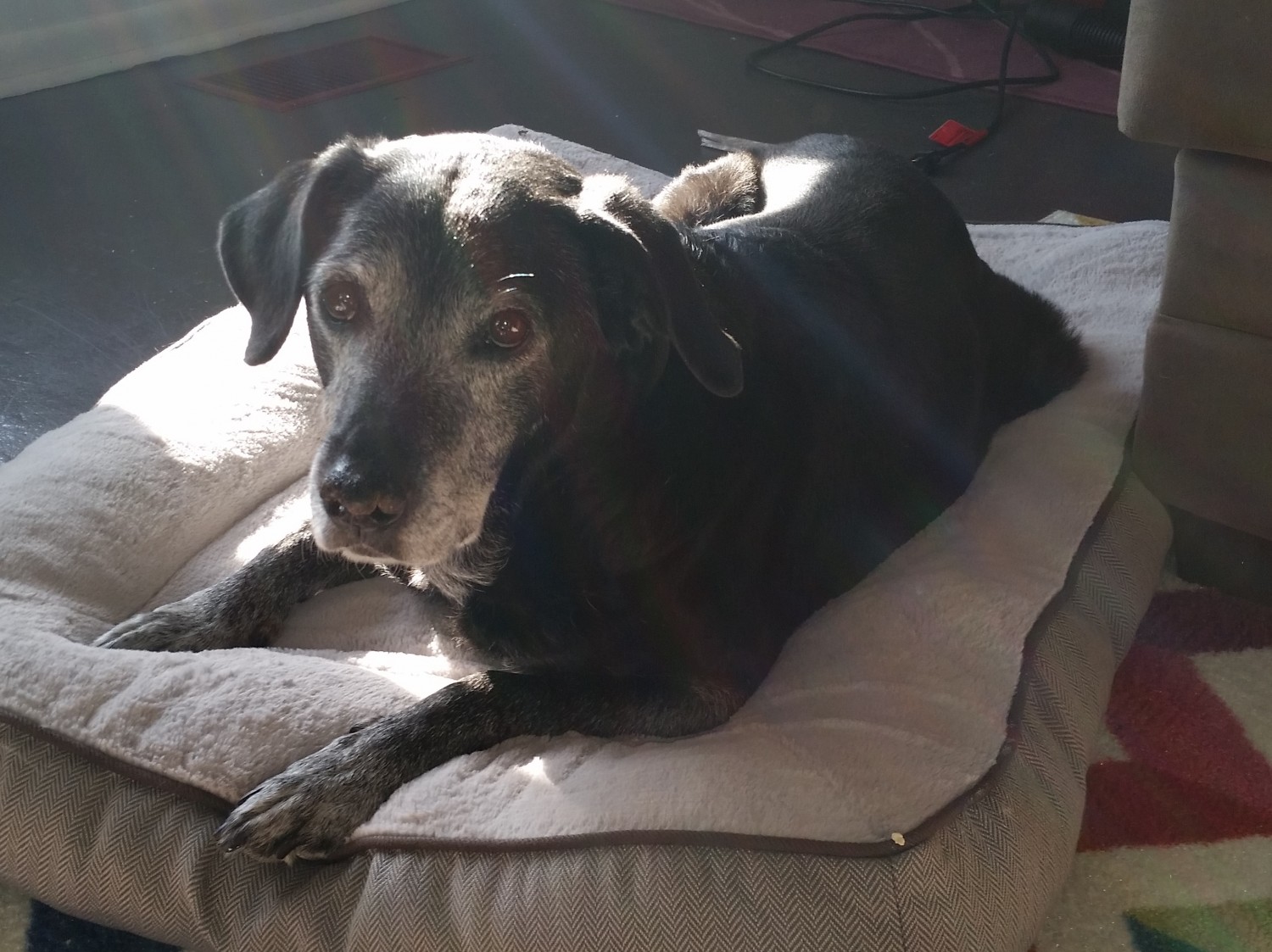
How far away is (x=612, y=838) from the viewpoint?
4.10ft

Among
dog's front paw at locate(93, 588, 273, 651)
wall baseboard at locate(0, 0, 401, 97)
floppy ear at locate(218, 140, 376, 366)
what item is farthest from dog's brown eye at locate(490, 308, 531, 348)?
wall baseboard at locate(0, 0, 401, 97)

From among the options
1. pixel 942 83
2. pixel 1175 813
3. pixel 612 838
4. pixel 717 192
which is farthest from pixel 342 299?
pixel 942 83

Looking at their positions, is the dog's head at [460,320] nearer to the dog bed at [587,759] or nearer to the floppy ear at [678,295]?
the floppy ear at [678,295]

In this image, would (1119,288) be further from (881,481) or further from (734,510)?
(734,510)

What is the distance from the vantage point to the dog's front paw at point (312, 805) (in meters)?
1.28

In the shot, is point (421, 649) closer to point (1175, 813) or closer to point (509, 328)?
point (509, 328)

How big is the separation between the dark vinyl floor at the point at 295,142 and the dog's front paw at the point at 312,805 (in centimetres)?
159

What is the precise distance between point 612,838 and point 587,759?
0.56 feet

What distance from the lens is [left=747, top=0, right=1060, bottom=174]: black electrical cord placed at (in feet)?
13.0

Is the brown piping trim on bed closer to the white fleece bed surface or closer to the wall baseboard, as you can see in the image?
the white fleece bed surface

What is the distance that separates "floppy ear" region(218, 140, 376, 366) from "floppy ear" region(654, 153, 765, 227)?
90 cm

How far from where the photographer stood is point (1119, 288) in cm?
247

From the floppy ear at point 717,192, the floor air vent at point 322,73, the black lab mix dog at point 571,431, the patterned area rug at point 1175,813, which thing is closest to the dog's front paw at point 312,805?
the black lab mix dog at point 571,431

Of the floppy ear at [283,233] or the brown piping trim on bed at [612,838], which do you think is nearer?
the brown piping trim on bed at [612,838]
